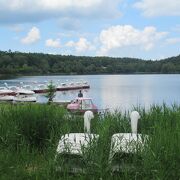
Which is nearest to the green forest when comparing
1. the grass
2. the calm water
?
the calm water

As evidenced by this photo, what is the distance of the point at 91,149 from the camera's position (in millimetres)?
6660

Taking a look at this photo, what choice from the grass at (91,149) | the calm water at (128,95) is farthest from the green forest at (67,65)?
the grass at (91,149)

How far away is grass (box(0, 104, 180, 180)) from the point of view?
20.5 ft

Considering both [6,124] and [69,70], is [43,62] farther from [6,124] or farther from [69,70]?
[6,124]

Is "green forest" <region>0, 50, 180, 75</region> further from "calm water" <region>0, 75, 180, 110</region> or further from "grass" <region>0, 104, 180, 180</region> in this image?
"grass" <region>0, 104, 180, 180</region>

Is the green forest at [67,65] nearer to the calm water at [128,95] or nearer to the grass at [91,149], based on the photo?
the calm water at [128,95]

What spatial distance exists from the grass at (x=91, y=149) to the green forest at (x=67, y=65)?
156m

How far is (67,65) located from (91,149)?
166766mm

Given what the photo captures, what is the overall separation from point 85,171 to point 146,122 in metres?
2.54

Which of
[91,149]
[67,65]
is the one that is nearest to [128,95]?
[91,149]

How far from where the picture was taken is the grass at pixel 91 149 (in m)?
6.24

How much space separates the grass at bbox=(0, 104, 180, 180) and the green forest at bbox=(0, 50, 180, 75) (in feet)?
510

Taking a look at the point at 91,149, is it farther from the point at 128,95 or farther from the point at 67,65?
the point at 67,65

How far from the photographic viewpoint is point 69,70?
17350 centimetres
